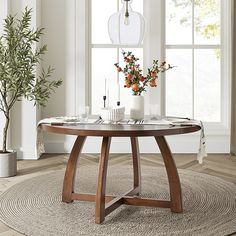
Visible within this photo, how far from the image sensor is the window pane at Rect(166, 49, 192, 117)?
18.3ft

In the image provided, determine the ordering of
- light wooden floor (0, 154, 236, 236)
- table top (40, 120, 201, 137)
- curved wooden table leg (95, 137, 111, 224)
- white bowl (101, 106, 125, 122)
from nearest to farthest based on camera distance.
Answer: table top (40, 120, 201, 137)
curved wooden table leg (95, 137, 111, 224)
white bowl (101, 106, 125, 122)
light wooden floor (0, 154, 236, 236)

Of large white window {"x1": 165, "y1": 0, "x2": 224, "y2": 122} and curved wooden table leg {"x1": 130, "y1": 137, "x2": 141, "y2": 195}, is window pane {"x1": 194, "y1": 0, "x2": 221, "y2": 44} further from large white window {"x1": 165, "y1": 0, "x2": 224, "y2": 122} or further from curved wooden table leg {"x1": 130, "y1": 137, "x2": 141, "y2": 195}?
curved wooden table leg {"x1": 130, "y1": 137, "x2": 141, "y2": 195}

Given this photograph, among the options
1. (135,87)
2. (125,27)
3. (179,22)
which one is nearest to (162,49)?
(179,22)

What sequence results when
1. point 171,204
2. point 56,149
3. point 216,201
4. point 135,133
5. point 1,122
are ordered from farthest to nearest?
point 56,149
point 1,122
point 216,201
point 171,204
point 135,133

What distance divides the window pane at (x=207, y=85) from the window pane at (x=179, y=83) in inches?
3.9

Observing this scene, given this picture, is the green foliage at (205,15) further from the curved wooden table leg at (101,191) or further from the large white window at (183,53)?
the curved wooden table leg at (101,191)

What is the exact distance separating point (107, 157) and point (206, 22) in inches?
131

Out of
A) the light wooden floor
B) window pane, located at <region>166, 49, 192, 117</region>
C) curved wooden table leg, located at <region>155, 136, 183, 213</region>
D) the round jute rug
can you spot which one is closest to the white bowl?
curved wooden table leg, located at <region>155, 136, 183, 213</region>

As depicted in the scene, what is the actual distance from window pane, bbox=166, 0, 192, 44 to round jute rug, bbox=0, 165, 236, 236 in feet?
7.11

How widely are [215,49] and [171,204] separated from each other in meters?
3.08

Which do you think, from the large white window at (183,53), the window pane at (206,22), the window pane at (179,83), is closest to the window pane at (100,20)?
the large white window at (183,53)

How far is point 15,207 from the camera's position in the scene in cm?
314

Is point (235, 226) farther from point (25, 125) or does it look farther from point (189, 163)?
point (25, 125)

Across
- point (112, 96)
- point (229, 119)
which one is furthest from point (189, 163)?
point (112, 96)
